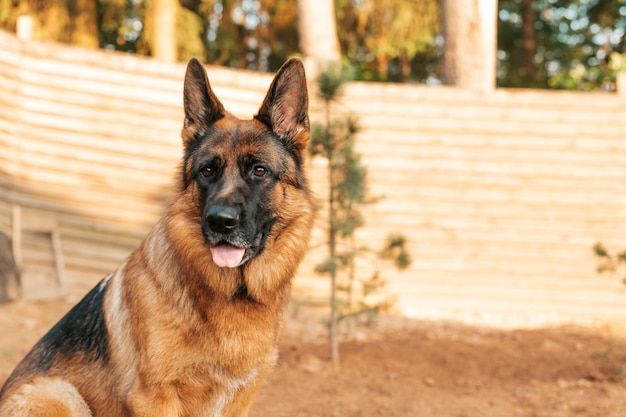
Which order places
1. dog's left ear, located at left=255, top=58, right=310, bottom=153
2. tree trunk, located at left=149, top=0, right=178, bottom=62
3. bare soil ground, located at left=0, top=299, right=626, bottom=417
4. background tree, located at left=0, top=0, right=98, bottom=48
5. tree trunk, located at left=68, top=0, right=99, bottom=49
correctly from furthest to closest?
1. tree trunk, located at left=68, top=0, right=99, bottom=49
2. background tree, located at left=0, top=0, right=98, bottom=48
3. tree trunk, located at left=149, top=0, right=178, bottom=62
4. bare soil ground, located at left=0, top=299, right=626, bottom=417
5. dog's left ear, located at left=255, top=58, right=310, bottom=153

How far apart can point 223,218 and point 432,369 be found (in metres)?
3.63

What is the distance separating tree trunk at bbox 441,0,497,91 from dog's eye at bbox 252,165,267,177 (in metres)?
6.07

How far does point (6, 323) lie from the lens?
261 inches

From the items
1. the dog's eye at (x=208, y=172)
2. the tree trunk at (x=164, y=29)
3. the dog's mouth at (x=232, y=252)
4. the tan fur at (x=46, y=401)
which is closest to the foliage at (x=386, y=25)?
the tree trunk at (x=164, y=29)

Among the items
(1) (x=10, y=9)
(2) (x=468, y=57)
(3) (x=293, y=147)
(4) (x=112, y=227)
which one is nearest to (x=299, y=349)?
(4) (x=112, y=227)

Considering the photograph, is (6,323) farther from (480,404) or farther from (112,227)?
(480,404)

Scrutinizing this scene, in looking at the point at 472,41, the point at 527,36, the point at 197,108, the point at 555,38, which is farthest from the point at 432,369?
the point at 555,38

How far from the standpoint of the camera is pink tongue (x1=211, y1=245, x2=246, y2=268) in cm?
301

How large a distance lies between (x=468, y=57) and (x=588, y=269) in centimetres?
319

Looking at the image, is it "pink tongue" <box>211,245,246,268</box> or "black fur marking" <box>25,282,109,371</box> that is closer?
"pink tongue" <box>211,245,246,268</box>

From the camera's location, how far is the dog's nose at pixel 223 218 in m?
2.88

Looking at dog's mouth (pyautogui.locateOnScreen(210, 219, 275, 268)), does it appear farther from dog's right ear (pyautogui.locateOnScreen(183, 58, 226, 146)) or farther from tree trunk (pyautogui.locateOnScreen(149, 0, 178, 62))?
tree trunk (pyautogui.locateOnScreen(149, 0, 178, 62))

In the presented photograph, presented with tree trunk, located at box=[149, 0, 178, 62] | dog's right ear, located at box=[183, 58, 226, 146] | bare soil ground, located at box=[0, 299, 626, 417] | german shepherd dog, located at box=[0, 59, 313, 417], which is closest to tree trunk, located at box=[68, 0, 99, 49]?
tree trunk, located at box=[149, 0, 178, 62]

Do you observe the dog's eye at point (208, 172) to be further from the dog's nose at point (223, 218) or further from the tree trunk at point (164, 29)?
the tree trunk at point (164, 29)
